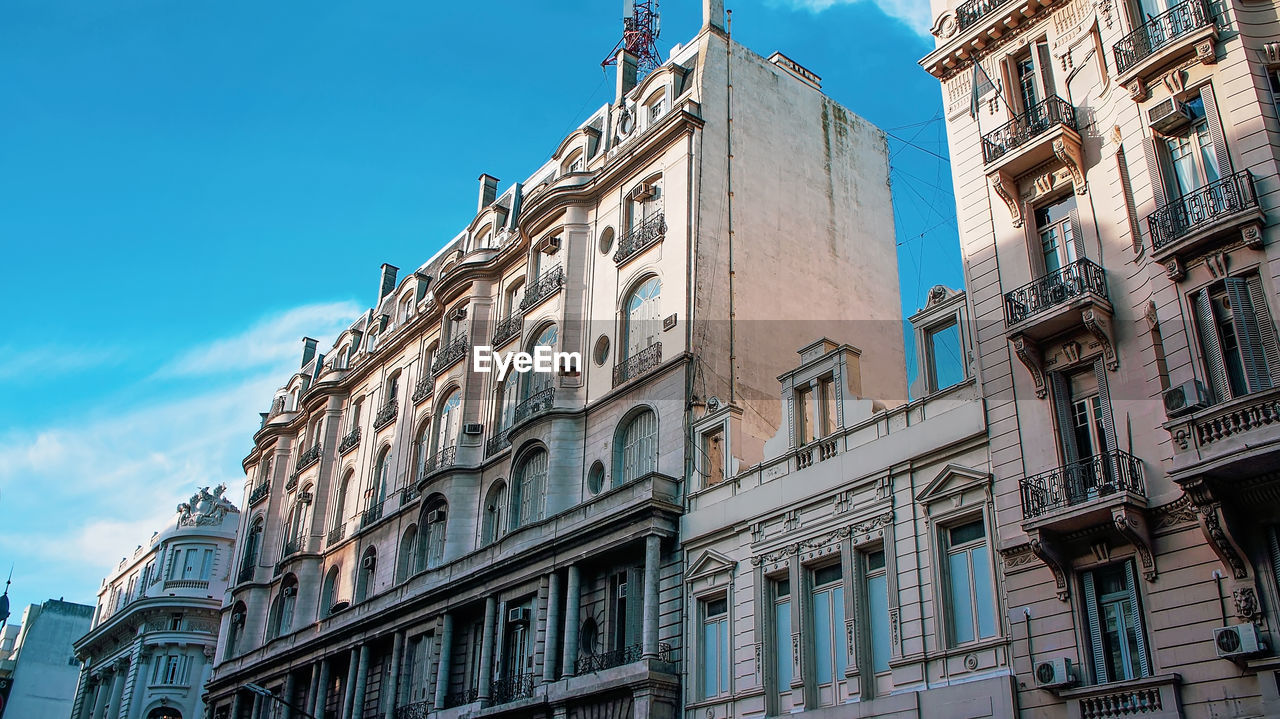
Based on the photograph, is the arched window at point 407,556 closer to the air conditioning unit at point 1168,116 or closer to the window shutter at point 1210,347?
the air conditioning unit at point 1168,116

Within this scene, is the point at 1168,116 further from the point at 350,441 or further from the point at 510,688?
the point at 350,441

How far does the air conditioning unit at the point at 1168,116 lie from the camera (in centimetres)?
2123

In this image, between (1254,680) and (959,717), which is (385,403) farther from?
(1254,680)

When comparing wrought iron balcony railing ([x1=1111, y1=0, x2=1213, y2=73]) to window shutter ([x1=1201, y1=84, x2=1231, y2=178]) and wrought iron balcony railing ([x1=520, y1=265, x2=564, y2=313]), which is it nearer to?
window shutter ([x1=1201, y1=84, x2=1231, y2=178])

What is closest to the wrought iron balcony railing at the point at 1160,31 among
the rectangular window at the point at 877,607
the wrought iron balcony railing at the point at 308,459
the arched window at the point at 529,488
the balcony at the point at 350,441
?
the rectangular window at the point at 877,607

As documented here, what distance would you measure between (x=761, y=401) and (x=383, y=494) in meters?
21.6

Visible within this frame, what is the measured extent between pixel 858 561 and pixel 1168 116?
11.0m

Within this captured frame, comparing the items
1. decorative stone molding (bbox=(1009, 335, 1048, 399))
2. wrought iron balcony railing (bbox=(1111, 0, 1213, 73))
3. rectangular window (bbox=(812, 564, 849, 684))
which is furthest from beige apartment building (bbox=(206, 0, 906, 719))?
wrought iron balcony railing (bbox=(1111, 0, 1213, 73))

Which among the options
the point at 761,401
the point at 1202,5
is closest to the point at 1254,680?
the point at 1202,5

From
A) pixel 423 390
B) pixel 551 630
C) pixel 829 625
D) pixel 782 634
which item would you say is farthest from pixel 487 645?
pixel 423 390

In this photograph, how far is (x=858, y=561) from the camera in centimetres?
2514

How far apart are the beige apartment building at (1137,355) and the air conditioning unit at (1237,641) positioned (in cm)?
4

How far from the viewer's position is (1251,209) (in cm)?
1905

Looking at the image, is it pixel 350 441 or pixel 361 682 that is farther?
pixel 350 441
